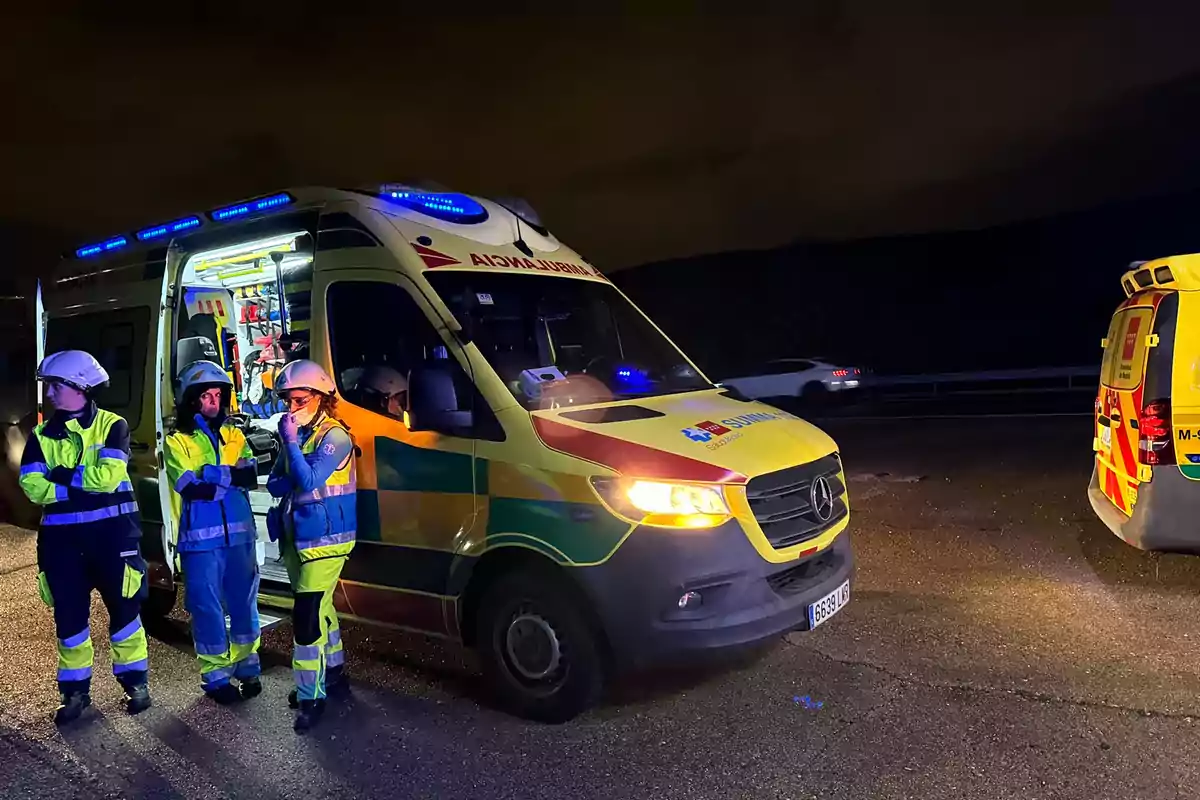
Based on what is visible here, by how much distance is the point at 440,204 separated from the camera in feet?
16.6

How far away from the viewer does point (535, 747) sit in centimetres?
399

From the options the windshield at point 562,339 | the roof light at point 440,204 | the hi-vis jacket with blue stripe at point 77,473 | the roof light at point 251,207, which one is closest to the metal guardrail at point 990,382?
the windshield at point 562,339

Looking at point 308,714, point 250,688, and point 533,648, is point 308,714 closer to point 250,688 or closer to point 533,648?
point 250,688

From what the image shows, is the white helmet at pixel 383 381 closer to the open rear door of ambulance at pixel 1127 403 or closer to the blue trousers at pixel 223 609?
the blue trousers at pixel 223 609

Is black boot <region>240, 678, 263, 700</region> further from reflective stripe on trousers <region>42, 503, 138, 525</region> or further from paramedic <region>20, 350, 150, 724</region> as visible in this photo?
reflective stripe on trousers <region>42, 503, 138, 525</region>

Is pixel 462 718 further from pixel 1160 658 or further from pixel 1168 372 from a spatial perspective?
pixel 1168 372

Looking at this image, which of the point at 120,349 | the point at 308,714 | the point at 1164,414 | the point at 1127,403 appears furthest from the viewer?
the point at 120,349

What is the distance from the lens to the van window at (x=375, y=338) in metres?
4.50

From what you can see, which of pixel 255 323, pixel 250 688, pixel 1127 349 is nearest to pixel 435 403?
pixel 250 688

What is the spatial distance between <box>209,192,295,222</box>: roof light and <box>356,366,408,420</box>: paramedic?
1.20m

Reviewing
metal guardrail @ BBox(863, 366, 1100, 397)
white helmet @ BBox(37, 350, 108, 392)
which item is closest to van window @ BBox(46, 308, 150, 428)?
white helmet @ BBox(37, 350, 108, 392)

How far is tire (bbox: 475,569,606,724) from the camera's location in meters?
4.05

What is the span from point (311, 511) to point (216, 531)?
0.67 m

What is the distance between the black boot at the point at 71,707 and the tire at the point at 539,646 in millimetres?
2047
